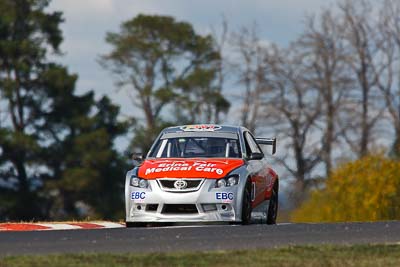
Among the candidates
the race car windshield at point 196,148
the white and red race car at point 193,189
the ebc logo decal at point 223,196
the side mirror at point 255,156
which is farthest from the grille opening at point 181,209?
the side mirror at point 255,156

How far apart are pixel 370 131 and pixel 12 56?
17925mm

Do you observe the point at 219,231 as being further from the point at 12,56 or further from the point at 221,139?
the point at 12,56

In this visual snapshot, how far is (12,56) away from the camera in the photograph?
60.8 meters

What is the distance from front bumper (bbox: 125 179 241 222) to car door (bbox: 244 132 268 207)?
81cm

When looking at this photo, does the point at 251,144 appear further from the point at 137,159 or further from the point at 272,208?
the point at 137,159

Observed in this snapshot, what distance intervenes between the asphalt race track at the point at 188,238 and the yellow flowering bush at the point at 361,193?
1872 cm

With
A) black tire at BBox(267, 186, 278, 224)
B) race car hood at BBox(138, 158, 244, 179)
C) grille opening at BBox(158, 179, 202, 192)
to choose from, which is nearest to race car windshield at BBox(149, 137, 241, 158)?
race car hood at BBox(138, 158, 244, 179)

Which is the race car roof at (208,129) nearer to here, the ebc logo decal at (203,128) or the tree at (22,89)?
the ebc logo decal at (203,128)

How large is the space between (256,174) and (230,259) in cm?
731

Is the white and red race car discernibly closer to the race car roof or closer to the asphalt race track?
the race car roof

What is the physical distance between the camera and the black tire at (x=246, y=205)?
18.8 metres

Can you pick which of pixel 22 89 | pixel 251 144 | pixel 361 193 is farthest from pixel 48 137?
pixel 251 144

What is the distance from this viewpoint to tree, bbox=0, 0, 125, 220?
59.1 meters

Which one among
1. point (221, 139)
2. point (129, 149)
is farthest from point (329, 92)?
point (221, 139)
